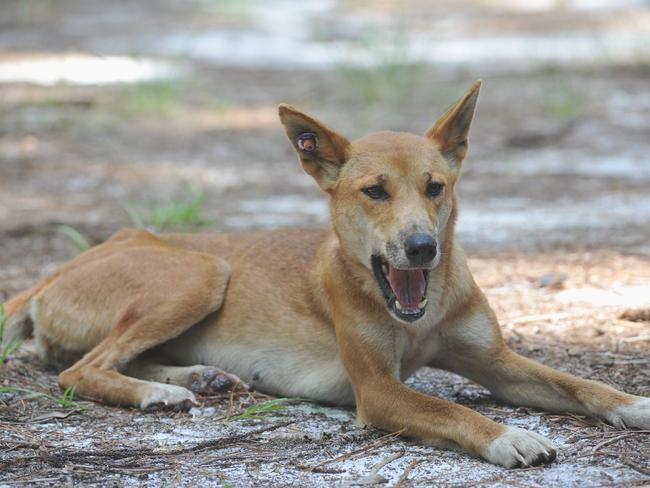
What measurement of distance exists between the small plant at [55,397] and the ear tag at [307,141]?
1.39 m

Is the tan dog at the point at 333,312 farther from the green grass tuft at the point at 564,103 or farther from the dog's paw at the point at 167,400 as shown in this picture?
the green grass tuft at the point at 564,103

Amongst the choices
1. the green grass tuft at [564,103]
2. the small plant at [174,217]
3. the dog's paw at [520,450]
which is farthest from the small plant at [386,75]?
the dog's paw at [520,450]

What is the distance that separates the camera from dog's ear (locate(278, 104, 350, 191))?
4738 mm

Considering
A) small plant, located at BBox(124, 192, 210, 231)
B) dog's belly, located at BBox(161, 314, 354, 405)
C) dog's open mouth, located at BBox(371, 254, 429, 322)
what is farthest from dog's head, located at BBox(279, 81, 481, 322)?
small plant, located at BBox(124, 192, 210, 231)

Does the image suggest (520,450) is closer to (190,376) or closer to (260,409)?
(260,409)

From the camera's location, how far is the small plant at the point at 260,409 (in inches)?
182

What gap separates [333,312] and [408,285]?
0.53m

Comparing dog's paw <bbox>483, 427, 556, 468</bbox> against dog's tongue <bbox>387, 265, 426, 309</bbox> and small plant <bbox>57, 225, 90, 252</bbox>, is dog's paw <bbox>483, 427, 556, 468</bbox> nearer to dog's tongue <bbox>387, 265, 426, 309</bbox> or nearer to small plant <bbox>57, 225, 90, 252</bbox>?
dog's tongue <bbox>387, 265, 426, 309</bbox>

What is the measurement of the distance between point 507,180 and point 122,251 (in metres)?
4.20

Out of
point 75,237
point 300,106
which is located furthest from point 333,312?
point 300,106

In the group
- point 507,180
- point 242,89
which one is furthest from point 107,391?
point 242,89

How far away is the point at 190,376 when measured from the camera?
16.9 ft

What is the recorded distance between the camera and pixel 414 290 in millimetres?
4438

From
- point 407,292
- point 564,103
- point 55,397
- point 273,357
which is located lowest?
point 55,397
